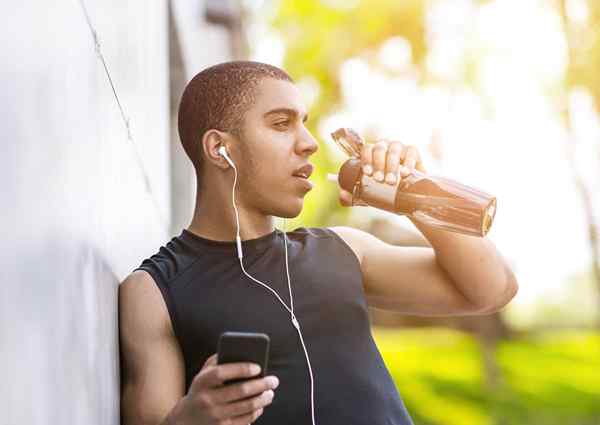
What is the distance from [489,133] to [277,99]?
9.68m

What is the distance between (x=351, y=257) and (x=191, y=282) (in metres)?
0.43

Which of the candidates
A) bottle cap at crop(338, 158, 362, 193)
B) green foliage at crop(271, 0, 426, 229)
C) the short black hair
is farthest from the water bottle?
green foliage at crop(271, 0, 426, 229)

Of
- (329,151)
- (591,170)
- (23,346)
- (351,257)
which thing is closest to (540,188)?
(591,170)

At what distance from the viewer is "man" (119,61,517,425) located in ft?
7.07

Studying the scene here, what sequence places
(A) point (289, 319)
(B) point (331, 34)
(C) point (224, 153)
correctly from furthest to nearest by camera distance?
1. (B) point (331, 34)
2. (C) point (224, 153)
3. (A) point (289, 319)

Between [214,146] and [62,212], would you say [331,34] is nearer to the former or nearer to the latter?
[214,146]

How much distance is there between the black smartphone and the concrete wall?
254 mm

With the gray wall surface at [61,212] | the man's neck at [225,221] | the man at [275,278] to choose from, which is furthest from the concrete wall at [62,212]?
the man's neck at [225,221]

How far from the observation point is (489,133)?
1176 cm

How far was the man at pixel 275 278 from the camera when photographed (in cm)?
216

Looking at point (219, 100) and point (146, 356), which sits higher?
point (219, 100)

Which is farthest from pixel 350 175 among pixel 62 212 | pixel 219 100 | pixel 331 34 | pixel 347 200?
pixel 331 34

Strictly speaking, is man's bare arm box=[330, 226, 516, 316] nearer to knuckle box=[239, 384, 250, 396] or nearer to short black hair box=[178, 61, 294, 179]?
short black hair box=[178, 61, 294, 179]

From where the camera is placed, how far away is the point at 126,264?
2576 mm
